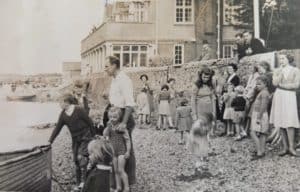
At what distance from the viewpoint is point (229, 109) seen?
2.80 meters

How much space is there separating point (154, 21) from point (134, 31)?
0.11m

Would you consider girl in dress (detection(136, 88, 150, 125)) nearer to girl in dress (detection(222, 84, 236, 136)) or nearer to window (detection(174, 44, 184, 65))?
window (detection(174, 44, 184, 65))

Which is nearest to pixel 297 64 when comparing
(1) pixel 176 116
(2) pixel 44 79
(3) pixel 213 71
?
(3) pixel 213 71

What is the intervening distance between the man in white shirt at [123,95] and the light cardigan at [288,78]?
27.3 inches

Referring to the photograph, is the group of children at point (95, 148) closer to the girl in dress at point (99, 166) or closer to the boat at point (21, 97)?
the girl in dress at point (99, 166)

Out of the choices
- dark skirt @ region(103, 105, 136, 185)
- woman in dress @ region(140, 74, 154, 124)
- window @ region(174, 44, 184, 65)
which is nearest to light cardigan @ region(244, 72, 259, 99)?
window @ region(174, 44, 184, 65)

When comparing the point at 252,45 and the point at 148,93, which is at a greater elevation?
the point at 252,45

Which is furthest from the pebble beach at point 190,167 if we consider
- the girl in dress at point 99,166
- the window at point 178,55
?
the window at point 178,55

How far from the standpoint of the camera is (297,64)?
8.87 feet

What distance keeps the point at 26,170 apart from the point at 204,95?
2.98 feet

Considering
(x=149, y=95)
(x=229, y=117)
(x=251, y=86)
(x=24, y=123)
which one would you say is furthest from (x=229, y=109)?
(x=24, y=123)

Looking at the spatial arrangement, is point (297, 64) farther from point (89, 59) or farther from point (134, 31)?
point (89, 59)

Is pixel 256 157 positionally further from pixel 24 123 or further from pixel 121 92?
pixel 24 123

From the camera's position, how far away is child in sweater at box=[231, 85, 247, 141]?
9.11ft
